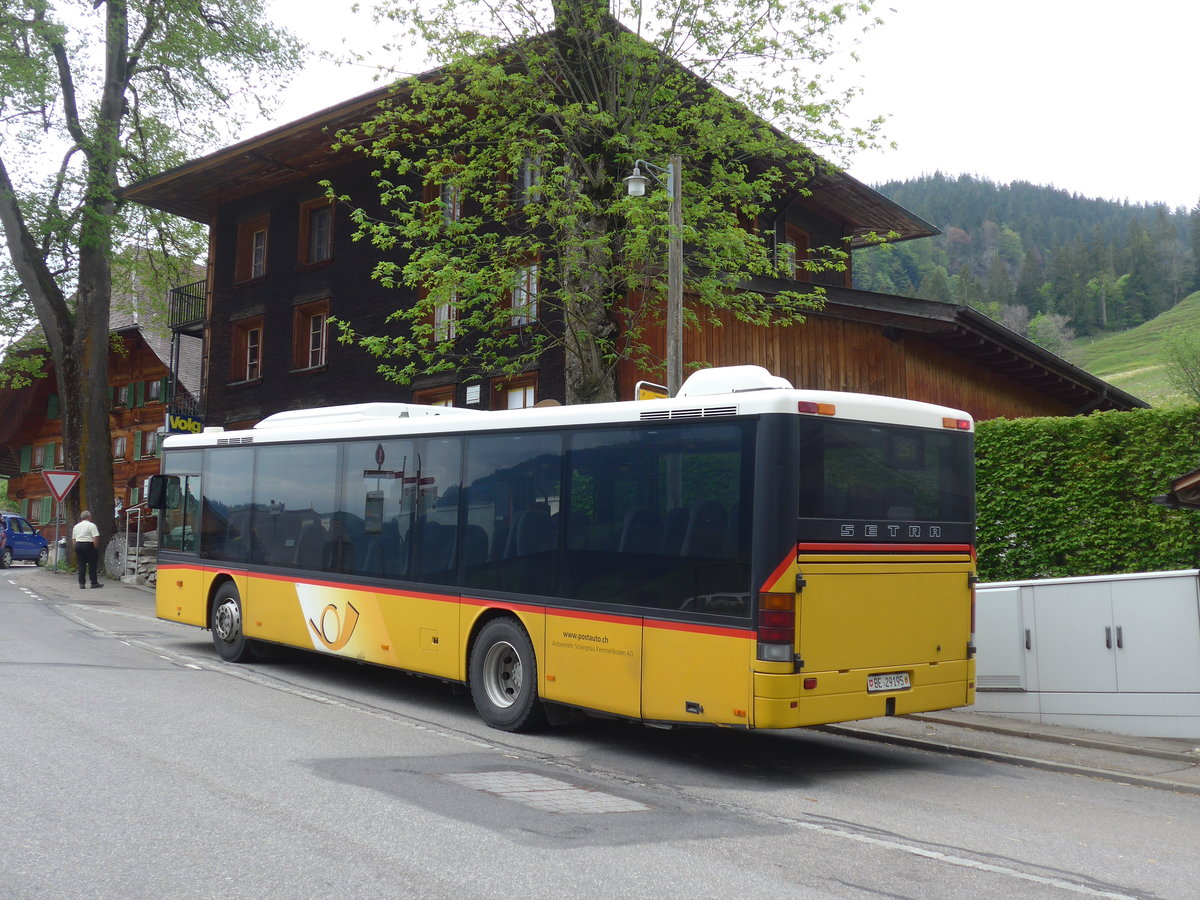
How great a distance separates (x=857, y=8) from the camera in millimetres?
17234

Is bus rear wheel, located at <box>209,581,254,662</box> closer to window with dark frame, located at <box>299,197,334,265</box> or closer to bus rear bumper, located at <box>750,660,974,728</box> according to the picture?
bus rear bumper, located at <box>750,660,974,728</box>

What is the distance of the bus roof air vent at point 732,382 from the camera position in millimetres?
8188

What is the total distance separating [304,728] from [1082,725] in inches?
275

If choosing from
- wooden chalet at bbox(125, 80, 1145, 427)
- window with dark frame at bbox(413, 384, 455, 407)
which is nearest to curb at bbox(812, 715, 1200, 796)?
wooden chalet at bbox(125, 80, 1145, 427)

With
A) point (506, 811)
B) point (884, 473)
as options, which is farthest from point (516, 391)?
point (506, 811)

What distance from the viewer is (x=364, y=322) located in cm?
2731

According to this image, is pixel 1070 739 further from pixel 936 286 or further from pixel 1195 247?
pixel 1195 247

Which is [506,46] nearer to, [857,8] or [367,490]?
[857,8]

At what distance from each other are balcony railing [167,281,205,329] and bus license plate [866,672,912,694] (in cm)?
3032

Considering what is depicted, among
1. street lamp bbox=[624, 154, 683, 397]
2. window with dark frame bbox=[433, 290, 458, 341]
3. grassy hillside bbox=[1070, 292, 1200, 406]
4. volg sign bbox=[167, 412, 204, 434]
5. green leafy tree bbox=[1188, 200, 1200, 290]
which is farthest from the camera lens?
green leafy tree bbox=[1188, 200, 1200, 290]

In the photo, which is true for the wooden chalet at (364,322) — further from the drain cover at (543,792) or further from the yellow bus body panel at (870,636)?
the drain cover at (543,792)

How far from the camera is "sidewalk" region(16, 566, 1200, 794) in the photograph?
28.2 feet

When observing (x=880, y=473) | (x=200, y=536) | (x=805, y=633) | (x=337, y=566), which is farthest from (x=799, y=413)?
(x=200, y=536)

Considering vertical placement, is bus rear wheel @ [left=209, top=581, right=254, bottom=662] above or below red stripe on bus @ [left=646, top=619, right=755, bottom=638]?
below
